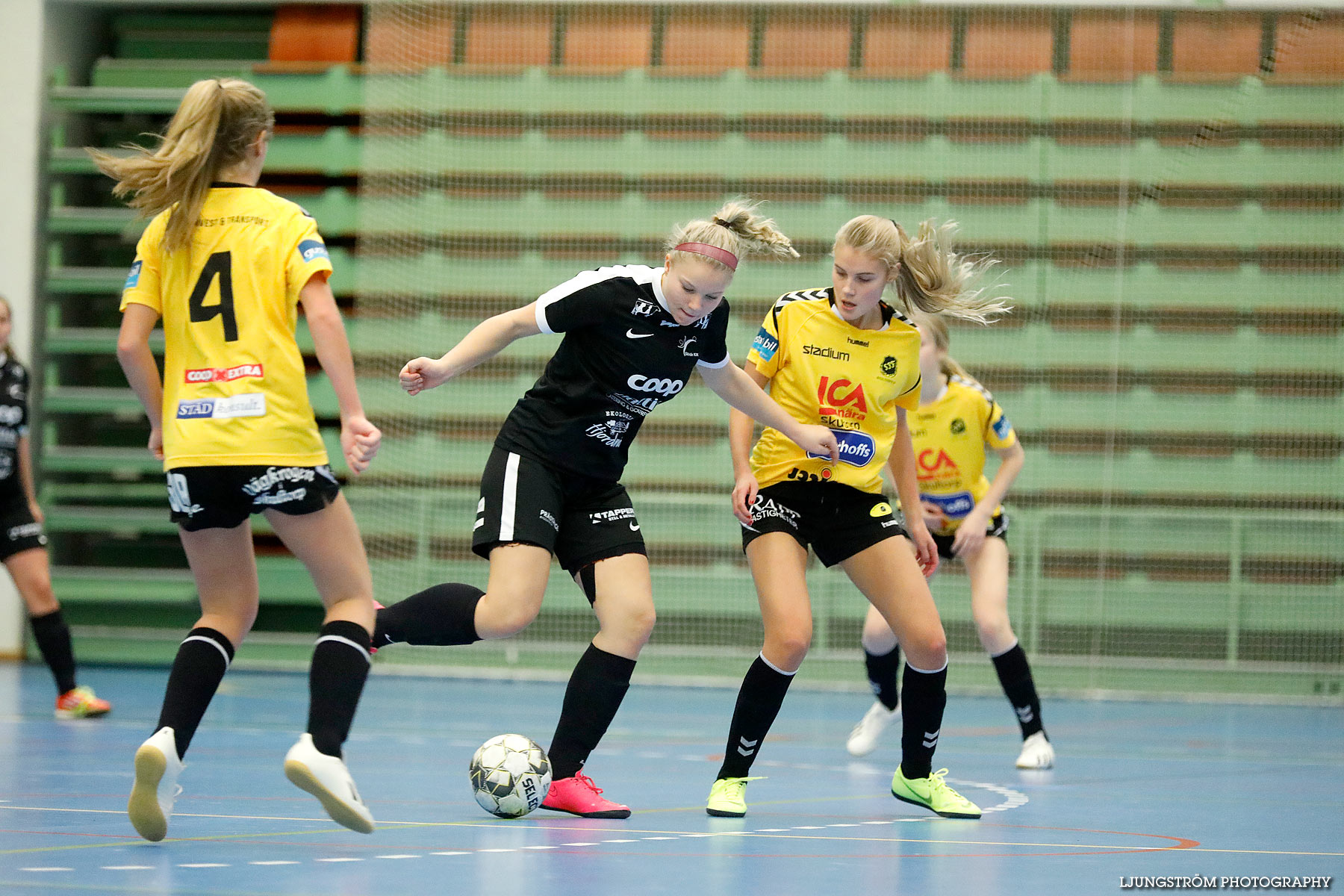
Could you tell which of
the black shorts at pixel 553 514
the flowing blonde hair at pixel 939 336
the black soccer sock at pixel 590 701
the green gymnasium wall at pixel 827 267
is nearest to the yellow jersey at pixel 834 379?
the black shorts at pixel 553 514

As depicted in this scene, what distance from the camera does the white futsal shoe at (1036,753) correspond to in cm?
553

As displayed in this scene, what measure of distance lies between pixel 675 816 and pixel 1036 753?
2006 mm

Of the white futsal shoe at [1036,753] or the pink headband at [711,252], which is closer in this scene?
the pink headband at [711,252]

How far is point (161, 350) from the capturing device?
991cm

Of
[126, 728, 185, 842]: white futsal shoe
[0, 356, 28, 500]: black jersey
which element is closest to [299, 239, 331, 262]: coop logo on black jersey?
[126, 728, 185, 842]: white futsal shoe

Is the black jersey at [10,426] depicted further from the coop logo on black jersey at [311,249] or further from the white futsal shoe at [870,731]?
the coop logo on black jersey at [311,249]

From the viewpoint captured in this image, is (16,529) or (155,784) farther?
(16,529)

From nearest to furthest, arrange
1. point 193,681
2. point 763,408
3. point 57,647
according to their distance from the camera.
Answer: point 193,681, point 763,408, point 57,647

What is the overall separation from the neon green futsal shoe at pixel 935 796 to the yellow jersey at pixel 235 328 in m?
2.00

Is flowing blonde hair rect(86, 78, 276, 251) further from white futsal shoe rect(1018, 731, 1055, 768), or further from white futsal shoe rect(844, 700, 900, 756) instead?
white futsal shoe rect(1018, 731, 1055, 768)

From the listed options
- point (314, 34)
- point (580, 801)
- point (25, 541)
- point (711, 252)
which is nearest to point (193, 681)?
point (580, 801)

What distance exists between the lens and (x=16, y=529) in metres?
6.68

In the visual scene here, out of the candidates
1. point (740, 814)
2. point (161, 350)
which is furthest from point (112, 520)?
point (740, 814)

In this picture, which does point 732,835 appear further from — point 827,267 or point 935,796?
point 827,267
